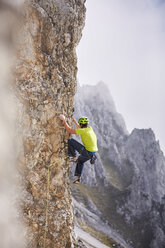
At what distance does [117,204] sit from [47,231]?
10977 cm

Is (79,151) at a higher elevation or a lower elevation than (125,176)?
higher

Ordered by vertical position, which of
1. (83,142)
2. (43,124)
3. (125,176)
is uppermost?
(43,124)

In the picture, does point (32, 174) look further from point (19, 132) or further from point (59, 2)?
point (59, 2)

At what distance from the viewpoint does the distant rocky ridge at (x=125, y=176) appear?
91750mm

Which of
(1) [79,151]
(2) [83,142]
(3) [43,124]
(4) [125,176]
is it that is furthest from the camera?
(4) [125,176]

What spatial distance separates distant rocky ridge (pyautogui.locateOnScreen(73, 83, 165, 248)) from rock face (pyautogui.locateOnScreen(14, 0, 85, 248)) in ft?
247

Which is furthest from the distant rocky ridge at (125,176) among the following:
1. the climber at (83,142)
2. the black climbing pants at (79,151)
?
the climber at (83,142)

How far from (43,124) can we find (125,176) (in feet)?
479

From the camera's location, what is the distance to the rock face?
914cm

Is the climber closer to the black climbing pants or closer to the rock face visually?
the black climbing pants

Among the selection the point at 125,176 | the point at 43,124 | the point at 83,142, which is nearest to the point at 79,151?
the point at 83,142

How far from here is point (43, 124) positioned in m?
10.1

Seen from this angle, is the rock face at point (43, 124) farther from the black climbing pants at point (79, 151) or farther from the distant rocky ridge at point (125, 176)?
the distant rocky ridge at point (125, 176)

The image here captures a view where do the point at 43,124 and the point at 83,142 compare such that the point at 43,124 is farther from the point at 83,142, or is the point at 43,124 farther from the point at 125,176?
the point at 125,176
